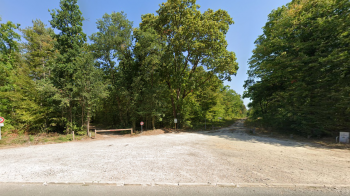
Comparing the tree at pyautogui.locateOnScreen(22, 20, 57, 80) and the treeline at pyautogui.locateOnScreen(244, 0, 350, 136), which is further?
the tree at pyautogui.locateOnScreen(22, 20, 57, 80)

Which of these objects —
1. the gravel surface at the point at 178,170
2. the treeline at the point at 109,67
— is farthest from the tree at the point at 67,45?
the gravel surface at the point at 178,170

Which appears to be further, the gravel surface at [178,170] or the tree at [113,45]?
the tree at [113,45]

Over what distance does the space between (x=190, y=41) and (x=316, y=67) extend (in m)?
11.5

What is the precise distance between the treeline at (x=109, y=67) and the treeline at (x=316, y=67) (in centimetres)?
563

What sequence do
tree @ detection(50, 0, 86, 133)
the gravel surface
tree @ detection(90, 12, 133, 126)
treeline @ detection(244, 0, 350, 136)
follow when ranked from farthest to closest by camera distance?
1. tree @ detection(90, 12, 133, 126)
2. tree @ detection(50, 0, 86, 133)
3. treeline @ detection(244, 0, 350, 136)
4. the gravel surface

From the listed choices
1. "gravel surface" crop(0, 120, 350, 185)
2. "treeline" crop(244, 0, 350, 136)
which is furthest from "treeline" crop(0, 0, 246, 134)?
"gravel surface" crop(0, 120, 350, 185)

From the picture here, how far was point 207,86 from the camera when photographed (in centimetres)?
1873

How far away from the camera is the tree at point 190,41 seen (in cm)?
1538

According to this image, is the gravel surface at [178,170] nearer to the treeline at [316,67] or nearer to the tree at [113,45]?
the treeline at [316,67]

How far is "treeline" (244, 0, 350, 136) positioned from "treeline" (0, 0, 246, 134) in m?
5.63

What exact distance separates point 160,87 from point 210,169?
1204 cm

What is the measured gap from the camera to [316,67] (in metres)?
10.6

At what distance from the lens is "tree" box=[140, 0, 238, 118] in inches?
606

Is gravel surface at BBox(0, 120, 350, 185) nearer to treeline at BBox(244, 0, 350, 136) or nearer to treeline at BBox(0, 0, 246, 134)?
treeline at BBox(244, 0, 350, 136)
